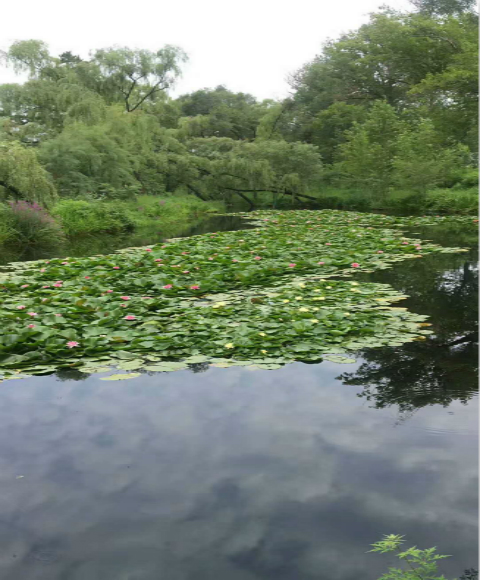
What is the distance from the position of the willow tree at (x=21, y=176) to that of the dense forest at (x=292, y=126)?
0.58 ft

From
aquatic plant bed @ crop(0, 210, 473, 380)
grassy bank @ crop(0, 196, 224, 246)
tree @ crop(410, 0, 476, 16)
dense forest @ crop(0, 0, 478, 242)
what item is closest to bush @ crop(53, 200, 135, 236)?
grassy bank @ crop(0, 196, 224, 246)

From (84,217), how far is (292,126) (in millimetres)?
21168

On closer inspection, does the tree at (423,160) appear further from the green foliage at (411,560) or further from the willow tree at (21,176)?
the green foliage at (411,560)

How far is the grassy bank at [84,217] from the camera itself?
14039mm

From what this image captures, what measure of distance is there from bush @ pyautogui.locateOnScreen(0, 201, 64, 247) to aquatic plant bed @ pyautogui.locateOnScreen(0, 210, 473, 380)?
481 centimetres

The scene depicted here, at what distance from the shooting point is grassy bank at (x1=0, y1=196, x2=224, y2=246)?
14.0 metres

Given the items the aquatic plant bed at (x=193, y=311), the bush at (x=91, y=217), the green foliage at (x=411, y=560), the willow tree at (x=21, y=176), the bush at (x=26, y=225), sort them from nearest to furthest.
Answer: the green foliage at (x=411, y=560) → the aquatic plant bed at (x=193, y=311) → the bush at (x=26, y=225) → the willow tree at (x=21, y=176) → the bush at (x=91, y=217)

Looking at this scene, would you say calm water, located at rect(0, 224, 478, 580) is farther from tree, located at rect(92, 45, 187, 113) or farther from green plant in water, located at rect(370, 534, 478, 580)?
tree, located at rect(92, 45, 187, 113)

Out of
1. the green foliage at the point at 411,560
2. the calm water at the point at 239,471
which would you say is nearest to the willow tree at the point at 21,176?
the calm water at the point at 239,471

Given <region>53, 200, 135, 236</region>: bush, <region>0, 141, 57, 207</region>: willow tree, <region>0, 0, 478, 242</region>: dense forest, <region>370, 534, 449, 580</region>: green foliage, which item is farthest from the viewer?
<region>0, 0, 478, 242</region>: dense forest

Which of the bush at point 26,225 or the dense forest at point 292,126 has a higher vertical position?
the dense forest at point 292,126

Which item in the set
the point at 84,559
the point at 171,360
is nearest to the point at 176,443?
the point at 84,559

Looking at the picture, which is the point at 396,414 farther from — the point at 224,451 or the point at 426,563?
the point at 426,563

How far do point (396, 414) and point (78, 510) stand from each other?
80.7 inches
